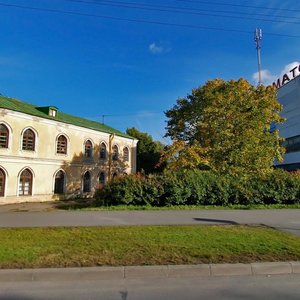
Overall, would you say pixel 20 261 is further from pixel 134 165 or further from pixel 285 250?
pixel 134 165

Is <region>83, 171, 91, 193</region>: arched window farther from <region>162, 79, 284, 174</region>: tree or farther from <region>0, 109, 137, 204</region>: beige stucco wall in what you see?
<region>162, 79, 284, 174</region>: tree

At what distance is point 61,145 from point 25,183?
5.97 meters

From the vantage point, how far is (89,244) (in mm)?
7664

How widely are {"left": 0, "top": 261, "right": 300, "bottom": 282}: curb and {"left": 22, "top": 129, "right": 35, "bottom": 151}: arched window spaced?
1051 inches

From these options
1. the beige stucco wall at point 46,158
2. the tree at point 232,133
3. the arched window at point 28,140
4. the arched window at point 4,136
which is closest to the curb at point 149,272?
the tree at point 232,133

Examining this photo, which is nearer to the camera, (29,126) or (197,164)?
(197,164)

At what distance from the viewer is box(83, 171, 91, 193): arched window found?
39.0 m

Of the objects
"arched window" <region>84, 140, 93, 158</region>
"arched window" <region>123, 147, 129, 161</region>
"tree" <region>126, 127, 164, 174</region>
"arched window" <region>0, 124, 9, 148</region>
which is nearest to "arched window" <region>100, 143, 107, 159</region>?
"arched window" <region>84, 140, 93, 158</region>

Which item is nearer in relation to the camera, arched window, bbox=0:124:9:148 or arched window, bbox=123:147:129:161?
arched window, bbox=0:124:9:148

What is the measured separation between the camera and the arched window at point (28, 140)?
102 feet

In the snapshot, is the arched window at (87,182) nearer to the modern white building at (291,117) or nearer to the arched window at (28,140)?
the arched window at (28,140)

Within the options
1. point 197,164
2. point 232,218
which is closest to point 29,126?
point 197,164

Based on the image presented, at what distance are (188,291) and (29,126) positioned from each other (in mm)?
28700

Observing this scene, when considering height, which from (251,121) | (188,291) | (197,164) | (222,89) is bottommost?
(188,291)
